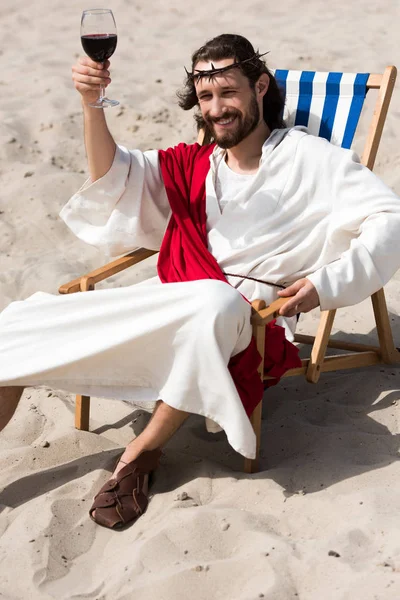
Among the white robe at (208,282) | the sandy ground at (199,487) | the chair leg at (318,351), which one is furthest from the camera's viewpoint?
the chair leg at (318,351)

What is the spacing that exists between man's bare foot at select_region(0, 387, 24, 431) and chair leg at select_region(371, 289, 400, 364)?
5.09ft

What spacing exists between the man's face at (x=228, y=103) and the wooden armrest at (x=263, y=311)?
827 mm

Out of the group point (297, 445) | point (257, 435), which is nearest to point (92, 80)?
point (257, 435)

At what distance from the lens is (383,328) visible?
3898mm

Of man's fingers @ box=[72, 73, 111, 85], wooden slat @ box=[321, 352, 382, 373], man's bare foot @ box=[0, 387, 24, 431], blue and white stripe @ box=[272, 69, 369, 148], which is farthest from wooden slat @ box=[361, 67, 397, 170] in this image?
man's bare foot @ box=[0, 387, 24, 431]

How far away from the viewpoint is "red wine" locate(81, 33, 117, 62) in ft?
10.1

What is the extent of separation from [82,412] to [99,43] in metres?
1.44

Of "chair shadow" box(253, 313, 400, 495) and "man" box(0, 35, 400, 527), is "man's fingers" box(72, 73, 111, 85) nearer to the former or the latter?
"man" box(0, 35, 400, 527)

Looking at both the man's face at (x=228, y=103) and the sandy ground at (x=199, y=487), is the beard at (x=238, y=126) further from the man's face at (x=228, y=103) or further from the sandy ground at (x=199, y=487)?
the sandy ground at (x=199, y=487)

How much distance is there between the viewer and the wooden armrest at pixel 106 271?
354 centimetres

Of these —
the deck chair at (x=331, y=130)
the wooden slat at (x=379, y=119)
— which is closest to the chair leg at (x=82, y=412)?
the deck chair at (x=331, y=130)

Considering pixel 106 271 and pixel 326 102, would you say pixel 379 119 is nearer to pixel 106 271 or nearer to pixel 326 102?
pixel 326 102

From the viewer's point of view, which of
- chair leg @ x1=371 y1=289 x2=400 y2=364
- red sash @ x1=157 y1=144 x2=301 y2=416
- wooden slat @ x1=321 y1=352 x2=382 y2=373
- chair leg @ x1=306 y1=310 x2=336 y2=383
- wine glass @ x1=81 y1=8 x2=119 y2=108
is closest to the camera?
wine glass @ x1=81 y1=8 x2=119 y2=108

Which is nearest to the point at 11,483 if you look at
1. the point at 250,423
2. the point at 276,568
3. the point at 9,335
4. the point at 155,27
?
the point at 9,335
